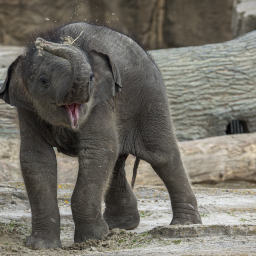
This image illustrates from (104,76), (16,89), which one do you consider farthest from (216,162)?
(16,89)

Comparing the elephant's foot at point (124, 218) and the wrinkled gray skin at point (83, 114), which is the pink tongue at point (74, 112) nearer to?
the wrinkled gray skin at point (83, 114)

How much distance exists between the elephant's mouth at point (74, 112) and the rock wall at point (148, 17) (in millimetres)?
12341

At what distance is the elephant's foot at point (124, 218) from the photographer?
534cm

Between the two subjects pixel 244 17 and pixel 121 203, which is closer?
pixel 121 203

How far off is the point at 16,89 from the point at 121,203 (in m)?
1.76

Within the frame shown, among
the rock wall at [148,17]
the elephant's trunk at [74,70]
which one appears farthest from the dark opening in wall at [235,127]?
the elephant's trunk at [74,70]

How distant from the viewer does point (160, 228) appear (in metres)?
4.28

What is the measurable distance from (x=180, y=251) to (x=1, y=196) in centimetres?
327

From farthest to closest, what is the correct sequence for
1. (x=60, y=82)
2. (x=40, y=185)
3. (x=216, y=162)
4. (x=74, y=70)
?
(x=216, y=162) → (x=40, y=185) → (x=60, y=82) → (x=74, y=70)

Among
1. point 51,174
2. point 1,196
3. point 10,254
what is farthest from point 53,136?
point 1,196

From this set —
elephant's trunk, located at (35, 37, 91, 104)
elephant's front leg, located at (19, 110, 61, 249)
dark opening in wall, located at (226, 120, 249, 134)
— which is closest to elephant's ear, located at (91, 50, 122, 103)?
elephant's trunk, located at (35, 37, 91, 104)

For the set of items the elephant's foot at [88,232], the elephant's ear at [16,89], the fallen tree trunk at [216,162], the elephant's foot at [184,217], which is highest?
the elephant's ear at [16,89]

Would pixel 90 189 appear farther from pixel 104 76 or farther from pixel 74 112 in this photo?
pixel 104 76

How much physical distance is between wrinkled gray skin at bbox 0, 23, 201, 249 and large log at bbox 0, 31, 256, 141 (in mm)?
4979
